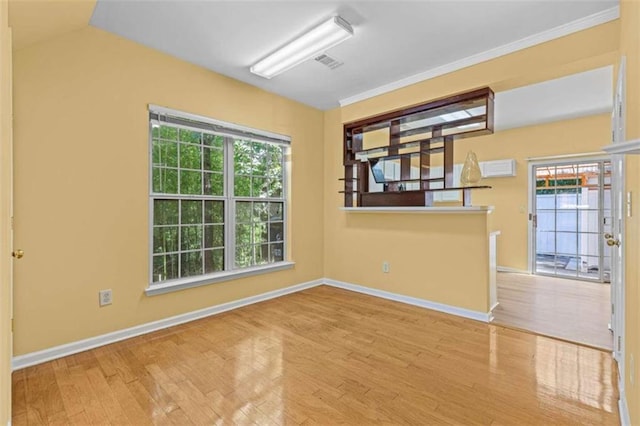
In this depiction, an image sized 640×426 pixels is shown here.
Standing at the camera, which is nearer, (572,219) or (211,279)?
(211,279)

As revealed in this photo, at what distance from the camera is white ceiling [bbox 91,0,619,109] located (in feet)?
7.50

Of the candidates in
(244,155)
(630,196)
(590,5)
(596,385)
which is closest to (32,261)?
(244,155)

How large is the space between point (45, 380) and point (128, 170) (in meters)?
1.68

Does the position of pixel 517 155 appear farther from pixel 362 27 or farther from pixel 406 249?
pixel 362 27

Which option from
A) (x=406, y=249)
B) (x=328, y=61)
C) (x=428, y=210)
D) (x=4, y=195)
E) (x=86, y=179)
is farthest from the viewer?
(x=406, y=249)

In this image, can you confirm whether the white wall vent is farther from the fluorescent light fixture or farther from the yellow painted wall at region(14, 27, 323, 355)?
the yellow painted wall at region(14, 27, 323, 355)

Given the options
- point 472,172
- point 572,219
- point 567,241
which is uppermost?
point 472,172

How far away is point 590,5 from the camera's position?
225 cm

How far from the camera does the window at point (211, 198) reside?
119 inches

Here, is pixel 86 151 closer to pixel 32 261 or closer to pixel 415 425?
pixel 32 261

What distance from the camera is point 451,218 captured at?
3.40 m

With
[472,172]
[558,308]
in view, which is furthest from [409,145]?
[558,308]

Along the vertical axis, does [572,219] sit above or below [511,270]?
above

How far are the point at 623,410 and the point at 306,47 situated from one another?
10.7ft
